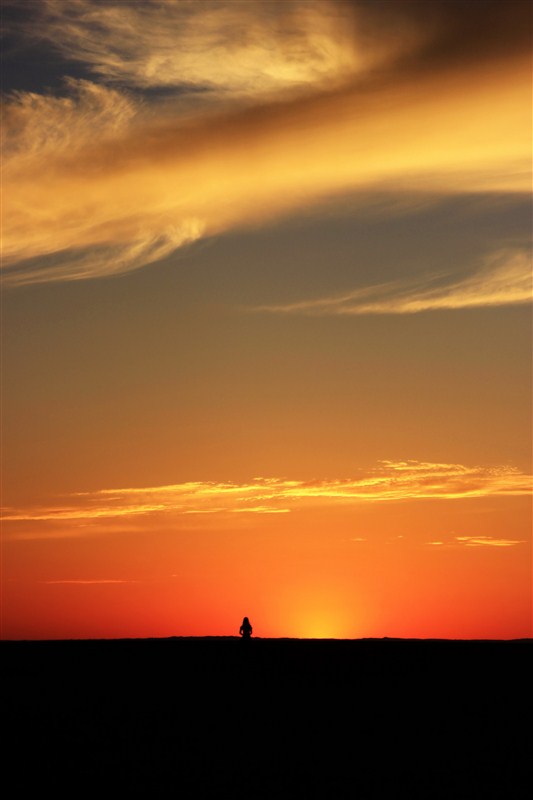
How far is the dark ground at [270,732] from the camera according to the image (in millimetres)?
22141

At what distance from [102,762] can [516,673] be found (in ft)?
81.9

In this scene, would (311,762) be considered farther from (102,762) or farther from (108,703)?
(108,703)

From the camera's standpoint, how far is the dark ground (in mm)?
22141

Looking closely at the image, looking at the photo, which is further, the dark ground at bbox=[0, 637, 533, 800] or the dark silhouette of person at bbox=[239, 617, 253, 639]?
the dark silhouette of person at bbox=[239, 617, 253, 639]

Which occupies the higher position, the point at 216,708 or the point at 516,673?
the point at 516,673

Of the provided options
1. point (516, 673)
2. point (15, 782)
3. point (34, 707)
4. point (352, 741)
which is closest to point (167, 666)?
point (516, 673)

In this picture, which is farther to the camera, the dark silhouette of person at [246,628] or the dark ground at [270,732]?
the dark silhouette of person at [246,628]

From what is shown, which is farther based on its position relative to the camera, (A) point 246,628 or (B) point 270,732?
(A) point 246,628

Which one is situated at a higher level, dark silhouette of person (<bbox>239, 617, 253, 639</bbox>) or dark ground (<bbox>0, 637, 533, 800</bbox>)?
dark silhouette of person (<bbox>239, 617, 253, 639</bbox>)

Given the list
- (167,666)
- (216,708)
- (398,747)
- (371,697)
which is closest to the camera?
(398,747)

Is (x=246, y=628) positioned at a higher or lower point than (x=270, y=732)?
higher

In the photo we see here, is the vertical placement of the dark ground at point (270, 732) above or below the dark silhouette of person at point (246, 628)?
below

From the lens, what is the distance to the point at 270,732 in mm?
28281

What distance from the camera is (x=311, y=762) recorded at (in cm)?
2427
